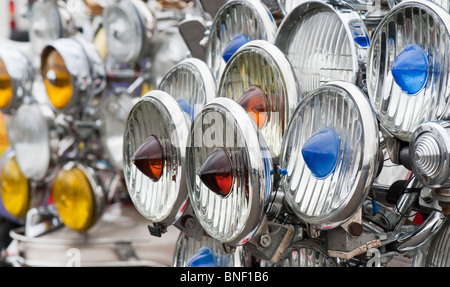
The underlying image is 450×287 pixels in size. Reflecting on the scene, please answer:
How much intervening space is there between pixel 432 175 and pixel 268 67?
0.35m

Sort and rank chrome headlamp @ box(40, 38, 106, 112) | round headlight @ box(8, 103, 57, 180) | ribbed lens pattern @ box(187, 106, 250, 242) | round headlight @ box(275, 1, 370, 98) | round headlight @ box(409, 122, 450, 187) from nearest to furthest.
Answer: round headlight @ box(409, 122, 450, 187) < ribbed lens pattern @ box(187, 106, 250, 242) < round headlight @ box(275, 1, 370, 98) < chrome headlamp @ box(40, 38, 106, 112) < round headlight @ box(8, 103, 57, 180)

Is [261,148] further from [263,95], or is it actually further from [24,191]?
[24,191]

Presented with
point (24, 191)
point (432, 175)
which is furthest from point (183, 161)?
point (24, 191)

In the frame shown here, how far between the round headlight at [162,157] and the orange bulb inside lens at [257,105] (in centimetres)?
11

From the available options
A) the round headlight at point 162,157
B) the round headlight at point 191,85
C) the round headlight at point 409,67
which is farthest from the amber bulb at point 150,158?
Answer: the round headlight at point 409,67

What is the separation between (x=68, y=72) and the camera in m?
2.09

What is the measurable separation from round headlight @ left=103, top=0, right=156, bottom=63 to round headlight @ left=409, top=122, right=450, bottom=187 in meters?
1.45

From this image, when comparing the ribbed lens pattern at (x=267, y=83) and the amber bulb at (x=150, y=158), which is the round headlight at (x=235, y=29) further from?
the amber bulb at (x=150, y=158)

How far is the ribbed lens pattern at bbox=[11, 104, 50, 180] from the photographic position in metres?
2.24

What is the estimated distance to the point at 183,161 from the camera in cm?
107

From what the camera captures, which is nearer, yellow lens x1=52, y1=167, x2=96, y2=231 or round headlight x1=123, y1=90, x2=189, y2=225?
round headlight x1=123, y1=90, x2=189, y2=225

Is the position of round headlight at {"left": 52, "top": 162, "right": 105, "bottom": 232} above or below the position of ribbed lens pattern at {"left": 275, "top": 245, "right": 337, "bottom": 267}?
below

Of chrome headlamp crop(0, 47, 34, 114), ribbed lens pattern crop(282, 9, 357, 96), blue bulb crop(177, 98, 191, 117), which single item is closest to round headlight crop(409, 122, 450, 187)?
ribbed lens pattern crop(282, 9, 357, 96)

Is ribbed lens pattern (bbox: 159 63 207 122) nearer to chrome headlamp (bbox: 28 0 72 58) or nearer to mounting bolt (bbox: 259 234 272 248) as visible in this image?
mounting bolt (bbox: 259 234 272 248)
